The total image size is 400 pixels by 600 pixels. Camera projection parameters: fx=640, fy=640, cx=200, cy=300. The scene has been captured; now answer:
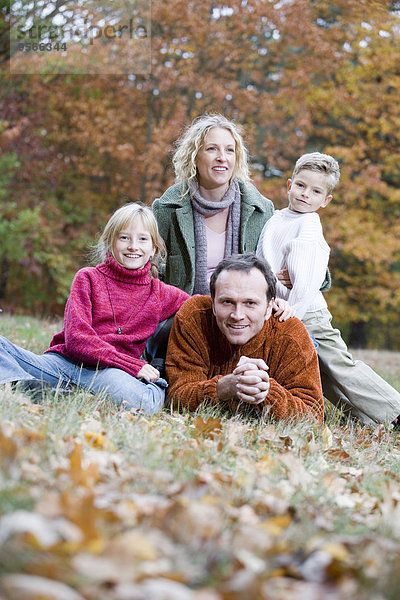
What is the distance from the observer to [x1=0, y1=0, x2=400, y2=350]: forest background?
11.9m

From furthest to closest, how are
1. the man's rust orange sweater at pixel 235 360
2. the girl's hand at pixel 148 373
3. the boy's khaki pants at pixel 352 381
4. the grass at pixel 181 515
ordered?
1. the boy's khaki pants at pixel 352 381
2. the girl's hand at pixel 148 373
3. the man's rust orange sweater at pixel 235 360
4. the grass at pixel 181 515

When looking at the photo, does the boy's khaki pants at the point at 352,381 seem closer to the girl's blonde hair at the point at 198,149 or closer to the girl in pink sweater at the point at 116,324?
the girl in pink sweater at the point at 116,324

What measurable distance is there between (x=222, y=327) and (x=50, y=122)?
10382 mm

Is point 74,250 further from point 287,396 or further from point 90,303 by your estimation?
point 287,396

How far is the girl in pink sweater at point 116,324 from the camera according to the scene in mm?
3959

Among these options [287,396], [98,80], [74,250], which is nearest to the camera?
[287,396]

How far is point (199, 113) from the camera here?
12430mm

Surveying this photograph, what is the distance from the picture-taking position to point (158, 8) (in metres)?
11.4

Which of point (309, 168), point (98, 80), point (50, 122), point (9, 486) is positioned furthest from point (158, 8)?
point (9, 486)

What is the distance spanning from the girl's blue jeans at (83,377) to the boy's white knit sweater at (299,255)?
42.9 inches

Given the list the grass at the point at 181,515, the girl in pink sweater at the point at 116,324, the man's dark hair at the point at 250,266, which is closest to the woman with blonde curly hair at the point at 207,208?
the girl in pink sweater at the point at 116,324

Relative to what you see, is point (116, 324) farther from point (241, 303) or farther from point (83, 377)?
point (241, 303)

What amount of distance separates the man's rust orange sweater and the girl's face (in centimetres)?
47

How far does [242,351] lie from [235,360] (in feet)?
0.28
